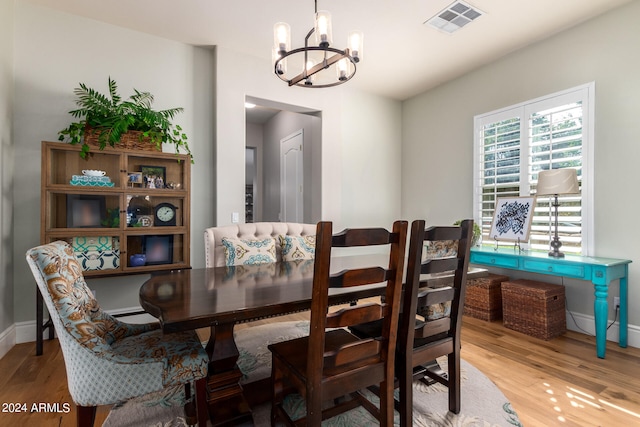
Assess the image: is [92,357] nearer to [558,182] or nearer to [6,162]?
[6,162]

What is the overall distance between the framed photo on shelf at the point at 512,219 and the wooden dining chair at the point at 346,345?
8.12 ft

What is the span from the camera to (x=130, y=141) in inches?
110

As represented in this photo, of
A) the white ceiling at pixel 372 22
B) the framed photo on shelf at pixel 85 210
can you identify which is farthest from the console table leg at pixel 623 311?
the framed photo on shelf at pixel 85 210

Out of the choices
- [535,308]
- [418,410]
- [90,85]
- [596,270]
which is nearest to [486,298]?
[535,308]

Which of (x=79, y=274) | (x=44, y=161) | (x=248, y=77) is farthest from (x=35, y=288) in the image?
(x=248, y=77)

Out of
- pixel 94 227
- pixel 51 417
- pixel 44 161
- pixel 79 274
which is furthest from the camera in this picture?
pixel 94 227

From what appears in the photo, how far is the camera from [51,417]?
66.3 inches

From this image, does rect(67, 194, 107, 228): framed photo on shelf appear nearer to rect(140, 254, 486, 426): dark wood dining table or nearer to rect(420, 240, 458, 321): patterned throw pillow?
rect(140, 254, 486, 426): dark wood dining table

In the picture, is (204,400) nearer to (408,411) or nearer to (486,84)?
(408,411)

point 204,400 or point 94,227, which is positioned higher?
point 94,227

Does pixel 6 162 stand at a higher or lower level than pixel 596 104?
lower

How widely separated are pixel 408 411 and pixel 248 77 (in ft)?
11.5

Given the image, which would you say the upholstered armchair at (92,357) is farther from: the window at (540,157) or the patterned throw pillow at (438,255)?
the window at (540,157)

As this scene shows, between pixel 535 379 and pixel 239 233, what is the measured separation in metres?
2.53
